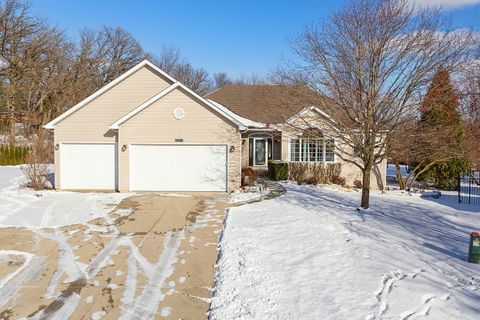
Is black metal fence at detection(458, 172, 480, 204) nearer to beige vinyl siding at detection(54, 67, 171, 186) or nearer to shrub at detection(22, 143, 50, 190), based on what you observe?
beige vinyl siding at detection(54, 67, 171, 186)

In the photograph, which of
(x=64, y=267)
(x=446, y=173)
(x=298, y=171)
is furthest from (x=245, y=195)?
(x=446, y=173)

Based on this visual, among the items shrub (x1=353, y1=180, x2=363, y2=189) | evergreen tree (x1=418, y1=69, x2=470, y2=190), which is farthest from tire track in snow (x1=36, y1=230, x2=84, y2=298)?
shrub (x1=353, y1=180, x2=363, y2=189)

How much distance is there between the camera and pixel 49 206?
1119 centimetres

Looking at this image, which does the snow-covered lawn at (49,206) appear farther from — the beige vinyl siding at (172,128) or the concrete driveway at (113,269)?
the beige vinyl siding at (172,128)

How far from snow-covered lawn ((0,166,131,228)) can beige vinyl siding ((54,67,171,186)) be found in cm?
176

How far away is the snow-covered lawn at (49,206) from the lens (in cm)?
942

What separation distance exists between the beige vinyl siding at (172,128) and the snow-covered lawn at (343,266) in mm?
4294

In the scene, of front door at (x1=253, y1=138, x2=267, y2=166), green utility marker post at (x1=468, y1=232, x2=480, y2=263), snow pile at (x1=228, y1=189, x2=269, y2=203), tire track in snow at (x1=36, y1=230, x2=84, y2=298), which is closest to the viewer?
tire track in snow at (x1=36, y1=230, x2=84, y2=298)

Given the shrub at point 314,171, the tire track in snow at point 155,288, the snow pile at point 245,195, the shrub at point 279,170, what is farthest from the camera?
the shrub at point 314,171

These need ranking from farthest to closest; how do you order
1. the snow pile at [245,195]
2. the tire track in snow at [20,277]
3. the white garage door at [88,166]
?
the white garage door at [88,166], the snow pile at [245,195], the tire track in snow at [20,277]

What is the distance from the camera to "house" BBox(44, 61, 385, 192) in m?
14.0

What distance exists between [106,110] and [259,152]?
28.5ft

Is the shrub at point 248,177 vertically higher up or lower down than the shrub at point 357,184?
higher up

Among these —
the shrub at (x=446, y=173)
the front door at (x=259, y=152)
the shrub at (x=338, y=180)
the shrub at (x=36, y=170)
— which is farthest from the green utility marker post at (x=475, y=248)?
the shrub at (x=36, y=170)
